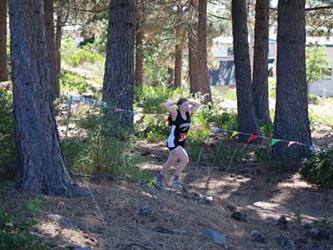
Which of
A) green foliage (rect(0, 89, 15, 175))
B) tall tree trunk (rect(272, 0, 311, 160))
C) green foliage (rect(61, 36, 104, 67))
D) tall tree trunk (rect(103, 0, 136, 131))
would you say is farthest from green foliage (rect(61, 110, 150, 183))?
green foliage (rect(61, 36, 104, 67))

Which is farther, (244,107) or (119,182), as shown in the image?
(244,107)

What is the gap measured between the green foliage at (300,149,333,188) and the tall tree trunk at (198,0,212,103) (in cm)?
1109

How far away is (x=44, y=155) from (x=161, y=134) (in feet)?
29.9

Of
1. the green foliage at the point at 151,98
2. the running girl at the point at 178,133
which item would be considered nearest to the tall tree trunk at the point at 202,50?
the green foliage at the point at 151,98

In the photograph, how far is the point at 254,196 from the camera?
10.6 m

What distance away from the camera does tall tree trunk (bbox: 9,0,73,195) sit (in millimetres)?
6297

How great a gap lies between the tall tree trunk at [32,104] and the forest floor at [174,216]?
0.85ft

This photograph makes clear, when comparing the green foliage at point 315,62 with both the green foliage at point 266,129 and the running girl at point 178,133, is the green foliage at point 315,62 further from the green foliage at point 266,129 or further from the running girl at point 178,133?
the running girl at point 178,133

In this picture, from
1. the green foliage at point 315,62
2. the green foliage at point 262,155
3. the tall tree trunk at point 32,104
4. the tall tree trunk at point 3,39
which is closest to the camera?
the tall tree trunk at point 32,104

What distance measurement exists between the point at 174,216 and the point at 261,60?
10.9 m

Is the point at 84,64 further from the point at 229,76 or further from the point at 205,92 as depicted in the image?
the point at 229,76

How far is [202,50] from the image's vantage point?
2272cm

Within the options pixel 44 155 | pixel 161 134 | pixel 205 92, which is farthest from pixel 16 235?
pixel 205 92

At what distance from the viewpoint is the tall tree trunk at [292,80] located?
12.1 metres
